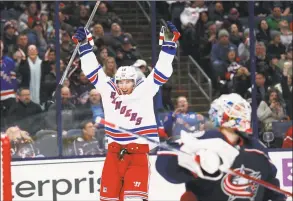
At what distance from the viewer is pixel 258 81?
32.2 feet

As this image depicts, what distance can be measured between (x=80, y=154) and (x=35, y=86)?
79 cm

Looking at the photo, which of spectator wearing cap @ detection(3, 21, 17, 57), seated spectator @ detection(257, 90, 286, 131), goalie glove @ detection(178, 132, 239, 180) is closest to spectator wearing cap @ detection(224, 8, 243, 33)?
seated spectator @ detection(257, 90, 286, 131)

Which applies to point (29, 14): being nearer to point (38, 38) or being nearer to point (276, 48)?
point (38, 38)

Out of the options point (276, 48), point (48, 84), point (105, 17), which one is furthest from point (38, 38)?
point (276, 48)

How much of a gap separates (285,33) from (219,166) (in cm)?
574

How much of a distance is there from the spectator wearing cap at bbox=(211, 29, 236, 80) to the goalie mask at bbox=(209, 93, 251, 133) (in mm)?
4642

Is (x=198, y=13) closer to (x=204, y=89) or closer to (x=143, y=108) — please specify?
(x=204, y=89)

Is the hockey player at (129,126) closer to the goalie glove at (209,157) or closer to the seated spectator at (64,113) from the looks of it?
the seated spectator at (64,113)

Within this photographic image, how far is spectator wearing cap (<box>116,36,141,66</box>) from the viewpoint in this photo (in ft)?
31.3

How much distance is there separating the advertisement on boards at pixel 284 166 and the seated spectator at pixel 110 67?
1.75 meters

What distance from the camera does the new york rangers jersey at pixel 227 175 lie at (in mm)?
4691

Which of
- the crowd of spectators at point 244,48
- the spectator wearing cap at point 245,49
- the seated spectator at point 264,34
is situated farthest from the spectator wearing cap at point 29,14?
the seated spectator at point 264,34

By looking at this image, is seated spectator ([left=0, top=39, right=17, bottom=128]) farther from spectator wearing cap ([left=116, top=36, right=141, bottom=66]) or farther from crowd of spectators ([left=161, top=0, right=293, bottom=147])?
crowd of spectators ([left=161, top=0, right=293, bottom=147])

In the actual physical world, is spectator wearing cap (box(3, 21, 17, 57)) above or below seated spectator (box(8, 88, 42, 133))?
above
